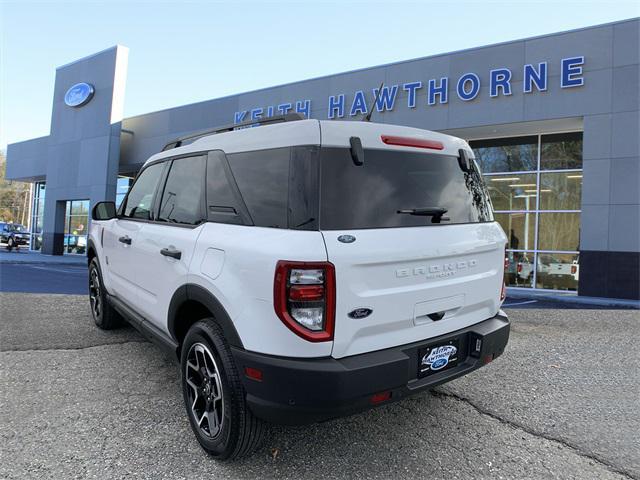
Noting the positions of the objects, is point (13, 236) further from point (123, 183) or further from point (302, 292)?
point (302, 292)

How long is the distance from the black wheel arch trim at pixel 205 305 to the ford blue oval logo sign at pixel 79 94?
21.8 m

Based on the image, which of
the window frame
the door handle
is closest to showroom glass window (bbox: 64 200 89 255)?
the window frame

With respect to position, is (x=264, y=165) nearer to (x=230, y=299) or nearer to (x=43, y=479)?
(x=230, y=299)

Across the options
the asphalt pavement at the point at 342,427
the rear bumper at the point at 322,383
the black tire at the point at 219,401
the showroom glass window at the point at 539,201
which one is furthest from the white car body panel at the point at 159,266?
the showroom glass window at the point at 539,201

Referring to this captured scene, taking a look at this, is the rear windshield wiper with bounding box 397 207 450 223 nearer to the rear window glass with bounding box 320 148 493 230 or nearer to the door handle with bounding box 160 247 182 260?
the rear window glass with bounding box 320 148 493 230

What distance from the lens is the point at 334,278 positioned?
82.1 inches

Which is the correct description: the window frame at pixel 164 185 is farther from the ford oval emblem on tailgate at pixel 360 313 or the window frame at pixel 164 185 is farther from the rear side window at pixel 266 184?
the ford oval emblem on tailgate at pixel 360 313

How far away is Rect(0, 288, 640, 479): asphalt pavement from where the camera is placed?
8.25ft

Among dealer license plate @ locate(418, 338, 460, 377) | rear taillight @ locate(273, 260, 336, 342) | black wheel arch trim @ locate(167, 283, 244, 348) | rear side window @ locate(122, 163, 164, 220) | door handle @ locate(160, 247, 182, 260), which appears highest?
rear side window @ locate(122, 163, 164, 220)

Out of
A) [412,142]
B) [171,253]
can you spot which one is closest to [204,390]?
[171,253]

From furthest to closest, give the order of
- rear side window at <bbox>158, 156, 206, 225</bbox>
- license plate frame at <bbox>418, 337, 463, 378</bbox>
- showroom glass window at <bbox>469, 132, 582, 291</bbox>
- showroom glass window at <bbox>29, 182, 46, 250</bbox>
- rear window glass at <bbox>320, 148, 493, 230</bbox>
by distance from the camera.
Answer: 1. showroom glass window at <bbox>29, 182, 46, 250</bbox>
2. showroom glass window at <bbox>469, 132, 582, 291</bbox>
3. rear side window at <bbox>158, 156, 206, 225</bbox>
4. license plate frame at <bbox>418, 337, 463, 378</bbox>
5. rear window glass at <bbox>320, 148, 493, 230</bbox>

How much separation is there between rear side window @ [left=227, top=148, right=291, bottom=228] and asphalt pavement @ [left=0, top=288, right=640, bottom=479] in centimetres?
148

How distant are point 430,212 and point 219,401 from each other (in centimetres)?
169

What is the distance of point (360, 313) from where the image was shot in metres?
2.18
